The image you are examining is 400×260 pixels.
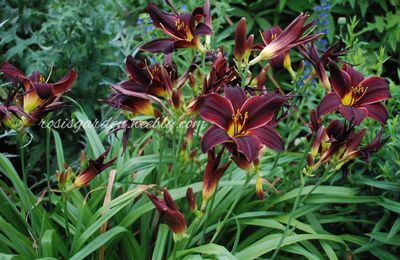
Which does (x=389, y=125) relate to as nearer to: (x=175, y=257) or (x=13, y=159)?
(x=175, y=257)

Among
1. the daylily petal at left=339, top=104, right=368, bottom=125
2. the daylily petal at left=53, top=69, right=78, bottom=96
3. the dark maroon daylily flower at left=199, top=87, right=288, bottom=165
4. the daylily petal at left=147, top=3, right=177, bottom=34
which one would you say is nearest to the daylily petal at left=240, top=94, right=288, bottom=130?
the dark maroon daylily flower at left=199, top=87, right=288, bottom=165

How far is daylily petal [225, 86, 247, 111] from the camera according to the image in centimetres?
163

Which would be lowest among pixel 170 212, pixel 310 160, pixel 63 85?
pixel 310 160

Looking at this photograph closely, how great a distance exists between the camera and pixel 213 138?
1501 mm

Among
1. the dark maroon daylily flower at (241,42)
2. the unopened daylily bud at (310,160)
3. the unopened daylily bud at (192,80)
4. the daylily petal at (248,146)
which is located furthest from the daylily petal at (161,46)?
the unopened daylily bud at (310,160)

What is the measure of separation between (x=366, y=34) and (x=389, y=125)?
1.69 meters

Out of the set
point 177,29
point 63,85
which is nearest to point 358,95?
point 177,29

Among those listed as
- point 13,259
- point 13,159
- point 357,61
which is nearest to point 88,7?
point 13,159

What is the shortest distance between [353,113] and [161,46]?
647 millimetres

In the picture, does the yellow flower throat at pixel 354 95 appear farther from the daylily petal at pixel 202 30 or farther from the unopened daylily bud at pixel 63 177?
the unopened daylily bud at pixel 63 177

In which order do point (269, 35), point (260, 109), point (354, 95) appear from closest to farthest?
point (260, 109) < point (354, 95) < point (269, 35)

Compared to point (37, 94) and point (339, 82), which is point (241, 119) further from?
point (37, 94)

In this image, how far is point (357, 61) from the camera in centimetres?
243

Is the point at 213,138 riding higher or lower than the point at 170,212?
higher
